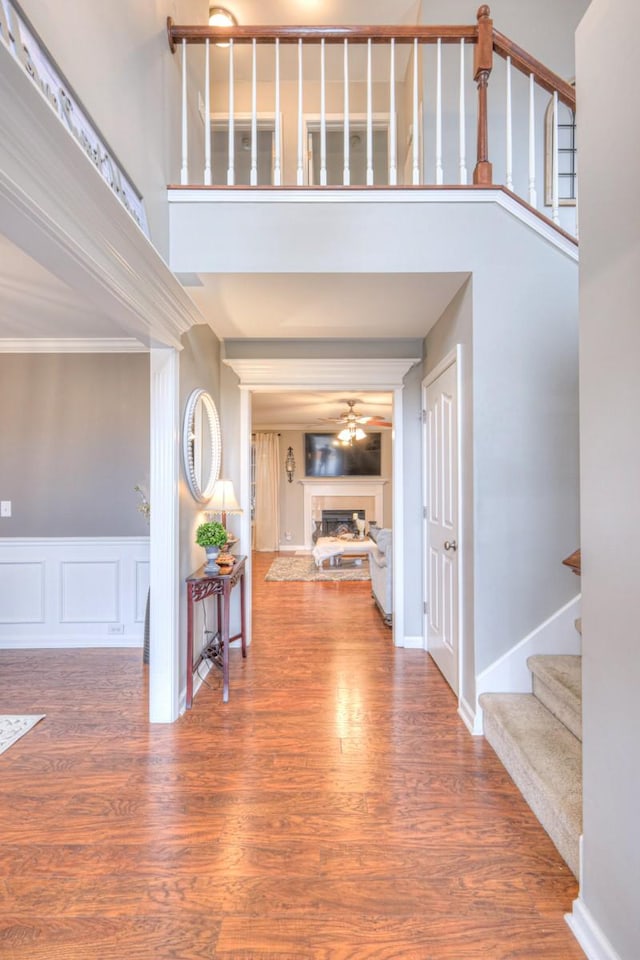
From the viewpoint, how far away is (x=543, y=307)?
2506 millimetres

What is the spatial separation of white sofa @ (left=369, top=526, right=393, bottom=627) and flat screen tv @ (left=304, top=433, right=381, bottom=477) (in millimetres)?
4193

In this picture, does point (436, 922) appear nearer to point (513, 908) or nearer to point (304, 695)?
point (513, 908)

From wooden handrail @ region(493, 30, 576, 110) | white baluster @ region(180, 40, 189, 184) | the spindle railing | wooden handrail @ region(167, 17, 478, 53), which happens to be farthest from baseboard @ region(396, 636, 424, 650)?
wooden handrail @ region(167, 17, 478, 53)

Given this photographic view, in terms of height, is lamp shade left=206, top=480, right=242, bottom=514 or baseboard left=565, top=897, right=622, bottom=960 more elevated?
lamp shade left=206, top=480, right=242, bottom=514

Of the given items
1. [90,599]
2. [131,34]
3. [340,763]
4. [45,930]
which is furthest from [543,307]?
[90,599]

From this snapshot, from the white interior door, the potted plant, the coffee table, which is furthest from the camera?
the coffee table

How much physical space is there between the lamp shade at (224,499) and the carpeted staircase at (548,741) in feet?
6.49

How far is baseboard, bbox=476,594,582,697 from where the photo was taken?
2486mm

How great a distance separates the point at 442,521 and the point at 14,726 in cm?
282

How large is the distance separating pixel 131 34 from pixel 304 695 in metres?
3.53

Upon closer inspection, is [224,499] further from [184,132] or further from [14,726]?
[184,132]

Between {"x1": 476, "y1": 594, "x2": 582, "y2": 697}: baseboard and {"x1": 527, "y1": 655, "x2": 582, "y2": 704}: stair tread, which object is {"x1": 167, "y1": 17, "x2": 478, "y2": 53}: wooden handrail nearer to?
{"x1": 476, "y1": 594, "x2": 582, "y2": 697}: baseboard

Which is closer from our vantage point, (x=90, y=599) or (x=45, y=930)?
(x=45, y=930)

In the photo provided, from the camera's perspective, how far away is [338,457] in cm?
923
